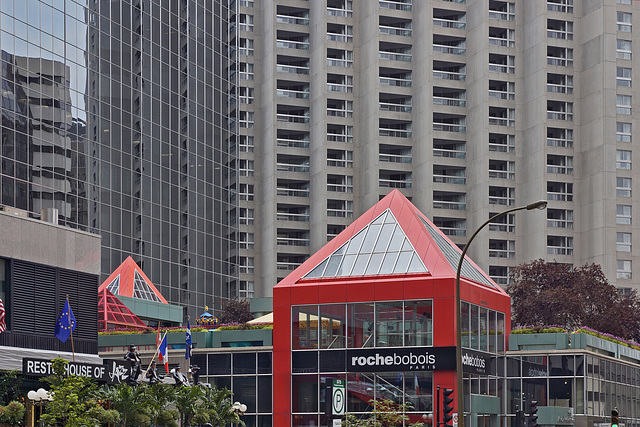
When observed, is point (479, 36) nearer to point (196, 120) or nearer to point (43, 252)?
point (196, 120)

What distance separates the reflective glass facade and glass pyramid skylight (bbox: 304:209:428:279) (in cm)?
1928

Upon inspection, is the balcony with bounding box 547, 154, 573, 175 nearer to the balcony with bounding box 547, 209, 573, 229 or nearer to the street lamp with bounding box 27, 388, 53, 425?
the balcony with bounding box 547, 209, 573, 229

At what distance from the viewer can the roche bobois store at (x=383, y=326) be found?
5481 centimetres

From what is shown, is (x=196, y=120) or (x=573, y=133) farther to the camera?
(x=573, y=133)

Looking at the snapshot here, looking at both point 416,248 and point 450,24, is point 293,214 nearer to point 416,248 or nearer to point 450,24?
point 450,24

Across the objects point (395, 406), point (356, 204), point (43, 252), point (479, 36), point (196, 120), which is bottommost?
point (395, 406)

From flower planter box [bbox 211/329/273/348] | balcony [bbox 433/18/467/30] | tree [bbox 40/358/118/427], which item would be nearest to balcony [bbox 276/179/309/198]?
balcony [bbox 433/18/467/30]

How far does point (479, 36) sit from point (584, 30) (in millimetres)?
12163

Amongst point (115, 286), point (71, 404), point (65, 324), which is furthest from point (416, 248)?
point (115, 286)

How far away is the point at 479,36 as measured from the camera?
123250 mm

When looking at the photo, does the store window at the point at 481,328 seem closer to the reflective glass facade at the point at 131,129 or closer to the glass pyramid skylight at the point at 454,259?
the glass pyramid skylight at the point at 454,259

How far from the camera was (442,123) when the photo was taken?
124m

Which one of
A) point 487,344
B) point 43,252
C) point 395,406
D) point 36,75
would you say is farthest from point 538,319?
point 43,252

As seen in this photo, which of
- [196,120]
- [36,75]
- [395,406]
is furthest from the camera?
[196,120]
